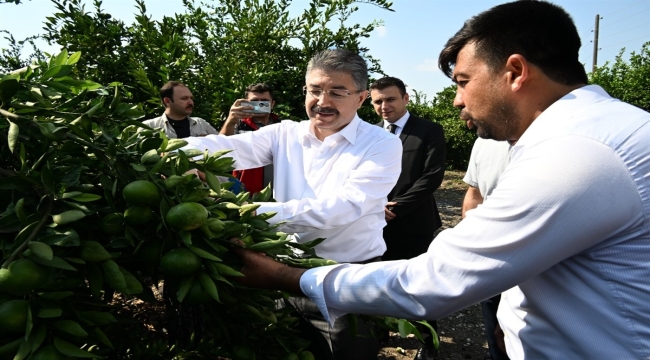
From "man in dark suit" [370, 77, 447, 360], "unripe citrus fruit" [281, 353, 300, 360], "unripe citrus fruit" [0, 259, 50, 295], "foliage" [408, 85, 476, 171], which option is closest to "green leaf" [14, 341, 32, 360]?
"unripe citrus fruit" [0, 259, 50, 295]

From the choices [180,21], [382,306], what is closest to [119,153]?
[382,306]

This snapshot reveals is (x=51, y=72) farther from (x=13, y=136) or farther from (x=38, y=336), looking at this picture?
(x=38, y=336)

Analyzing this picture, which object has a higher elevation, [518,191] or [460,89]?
[460,89]

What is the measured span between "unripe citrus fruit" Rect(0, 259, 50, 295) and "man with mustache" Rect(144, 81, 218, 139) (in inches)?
156

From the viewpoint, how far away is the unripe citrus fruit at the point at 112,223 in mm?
1143

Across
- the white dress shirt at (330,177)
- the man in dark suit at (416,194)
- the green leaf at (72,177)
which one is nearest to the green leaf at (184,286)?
the green leaf at (72,177)

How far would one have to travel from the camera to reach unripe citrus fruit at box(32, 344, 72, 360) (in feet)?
3.16

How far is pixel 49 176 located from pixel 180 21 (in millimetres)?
4922

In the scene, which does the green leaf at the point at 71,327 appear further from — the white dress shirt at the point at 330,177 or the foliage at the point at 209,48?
the foliage at the point at 209,48

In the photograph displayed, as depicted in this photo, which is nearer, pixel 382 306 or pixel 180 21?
pixel 382 306

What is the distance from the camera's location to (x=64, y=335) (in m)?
1.04

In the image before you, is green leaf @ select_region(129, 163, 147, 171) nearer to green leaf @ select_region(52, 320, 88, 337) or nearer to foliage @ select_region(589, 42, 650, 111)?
green leaf @ select_region(52, 320, 88, 337)

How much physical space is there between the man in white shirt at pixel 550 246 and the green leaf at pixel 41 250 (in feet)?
1.62

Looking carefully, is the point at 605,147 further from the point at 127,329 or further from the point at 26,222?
the point at 127,329
